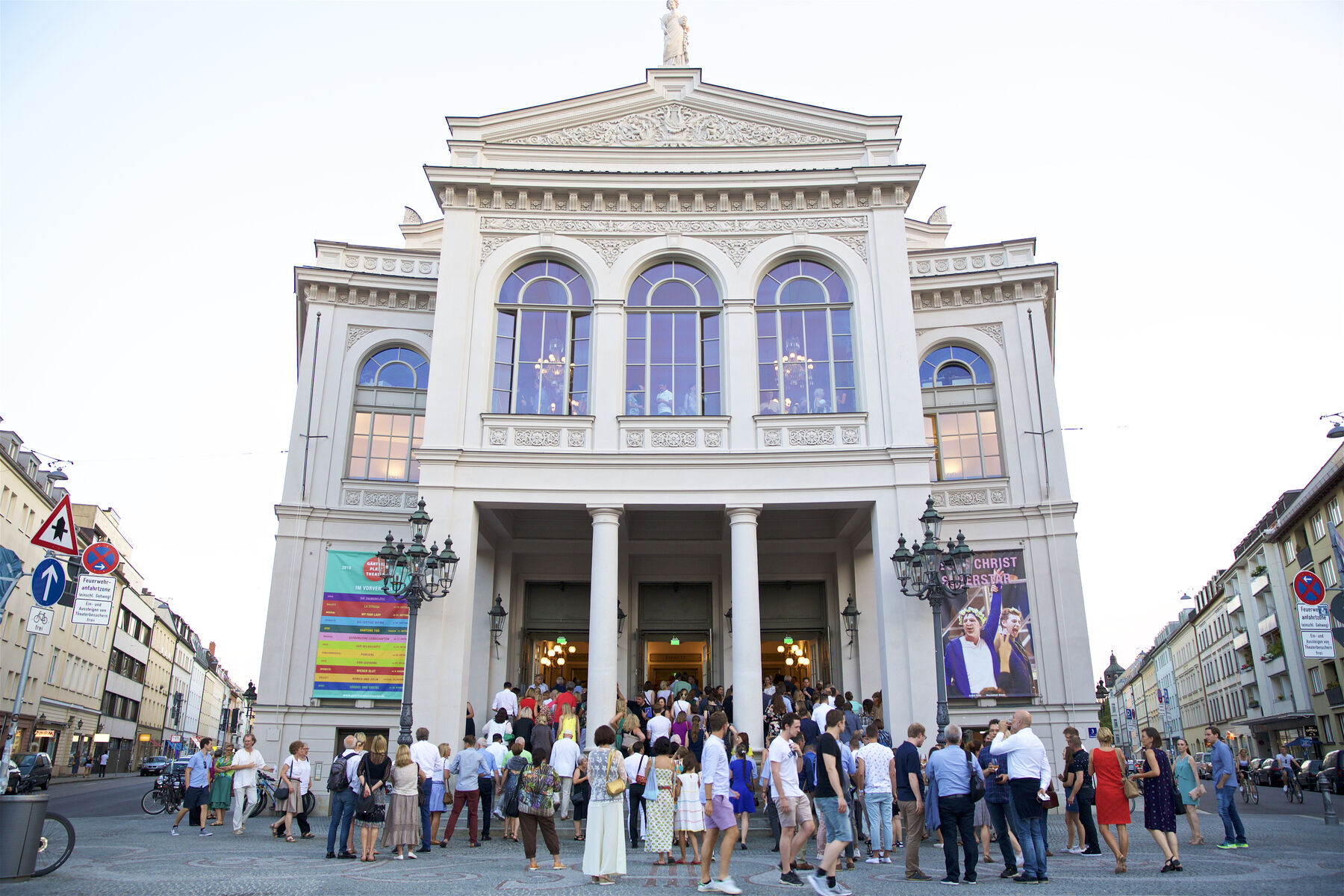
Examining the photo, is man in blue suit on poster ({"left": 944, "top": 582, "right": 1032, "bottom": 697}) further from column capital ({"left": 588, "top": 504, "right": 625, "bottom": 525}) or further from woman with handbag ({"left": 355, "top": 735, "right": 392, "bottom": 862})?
woman with handbag ({"left": 355, "top": 735, "right": 392, "bottom": 862})

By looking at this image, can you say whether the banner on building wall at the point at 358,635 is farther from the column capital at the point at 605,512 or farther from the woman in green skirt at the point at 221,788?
the column capital at the point at 605,512

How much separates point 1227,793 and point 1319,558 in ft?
123

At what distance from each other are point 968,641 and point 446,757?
12.2 m

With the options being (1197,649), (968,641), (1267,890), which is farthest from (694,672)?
(1197,649)

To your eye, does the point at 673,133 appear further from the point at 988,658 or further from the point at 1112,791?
the point at 1112,791

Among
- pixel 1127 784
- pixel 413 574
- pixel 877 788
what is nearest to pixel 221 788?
pixel 413 574

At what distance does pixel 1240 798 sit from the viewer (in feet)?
92.9

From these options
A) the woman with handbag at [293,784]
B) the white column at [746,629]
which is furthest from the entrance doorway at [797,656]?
the woman with handbag at [293,784]

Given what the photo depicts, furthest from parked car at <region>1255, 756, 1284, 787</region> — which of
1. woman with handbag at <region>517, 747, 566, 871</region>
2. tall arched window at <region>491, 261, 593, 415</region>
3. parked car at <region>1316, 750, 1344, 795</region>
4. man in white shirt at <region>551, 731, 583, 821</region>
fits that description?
woman with handbag at <region>517, 747, 566, 871</region>

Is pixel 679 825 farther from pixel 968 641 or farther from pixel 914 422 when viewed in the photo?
pixel 968 641

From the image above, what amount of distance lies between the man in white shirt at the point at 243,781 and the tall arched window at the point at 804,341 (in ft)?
37.7

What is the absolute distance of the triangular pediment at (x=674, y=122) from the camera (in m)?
21.4

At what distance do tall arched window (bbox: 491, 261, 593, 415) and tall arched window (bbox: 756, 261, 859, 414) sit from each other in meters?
3.89

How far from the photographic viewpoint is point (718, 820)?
9242 millimetres
